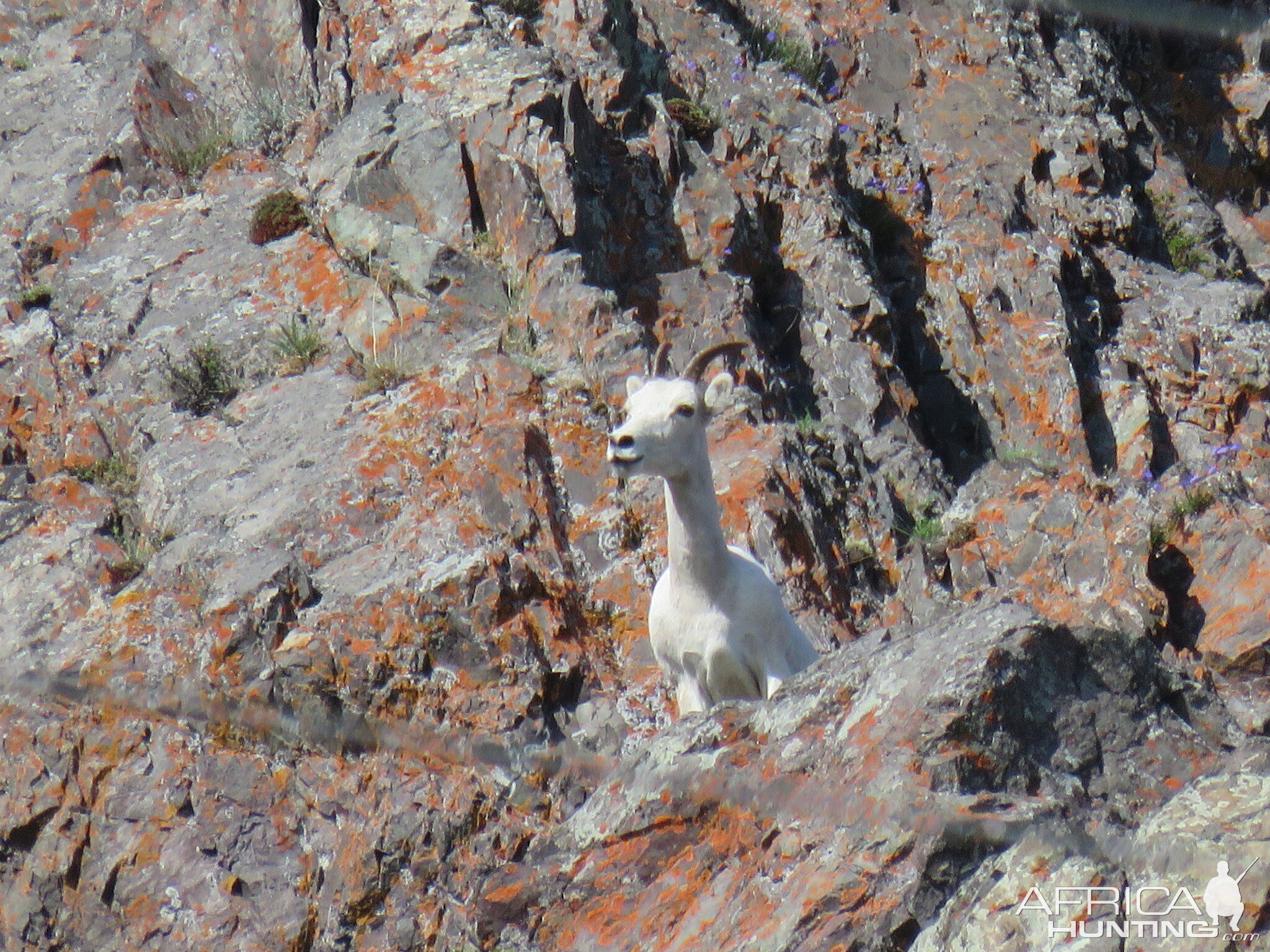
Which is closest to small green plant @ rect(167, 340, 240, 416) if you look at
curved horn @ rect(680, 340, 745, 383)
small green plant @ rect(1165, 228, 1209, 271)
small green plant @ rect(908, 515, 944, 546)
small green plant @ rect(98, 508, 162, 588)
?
small green plant @ rect(98, 508, 162, 588)

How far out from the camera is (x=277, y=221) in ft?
41.3

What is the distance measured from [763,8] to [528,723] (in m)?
10.5

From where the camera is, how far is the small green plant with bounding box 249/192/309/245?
12594mm

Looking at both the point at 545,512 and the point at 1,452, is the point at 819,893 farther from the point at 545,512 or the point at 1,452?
the point at 1,452

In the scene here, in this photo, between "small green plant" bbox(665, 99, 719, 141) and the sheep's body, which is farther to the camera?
"small green plant" bbox(665, 99, 719, 141)

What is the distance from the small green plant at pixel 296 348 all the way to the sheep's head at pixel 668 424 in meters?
4.77

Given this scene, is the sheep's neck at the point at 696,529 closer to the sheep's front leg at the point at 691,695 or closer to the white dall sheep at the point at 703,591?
the white dall sheep at the point at 703,591

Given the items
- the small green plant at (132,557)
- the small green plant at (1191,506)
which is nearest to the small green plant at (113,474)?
the small green plant at (132,557)

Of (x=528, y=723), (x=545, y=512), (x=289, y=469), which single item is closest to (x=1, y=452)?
(x=289, y=469)

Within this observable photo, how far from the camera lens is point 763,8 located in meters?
16.0

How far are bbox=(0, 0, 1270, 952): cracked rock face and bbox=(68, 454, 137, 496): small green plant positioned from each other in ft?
0.12

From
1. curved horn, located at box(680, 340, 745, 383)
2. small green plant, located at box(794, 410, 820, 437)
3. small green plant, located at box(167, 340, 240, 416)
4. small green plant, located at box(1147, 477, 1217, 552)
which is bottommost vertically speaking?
small green plant, located at box(1147, 477, 1217, 552)

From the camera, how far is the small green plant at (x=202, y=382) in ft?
36.8

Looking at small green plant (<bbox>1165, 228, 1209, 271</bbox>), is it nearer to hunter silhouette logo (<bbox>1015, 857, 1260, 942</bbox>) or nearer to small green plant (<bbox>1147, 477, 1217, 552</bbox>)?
small green plant (<bbox>1147, 477, 1217, 552</bbox>)
